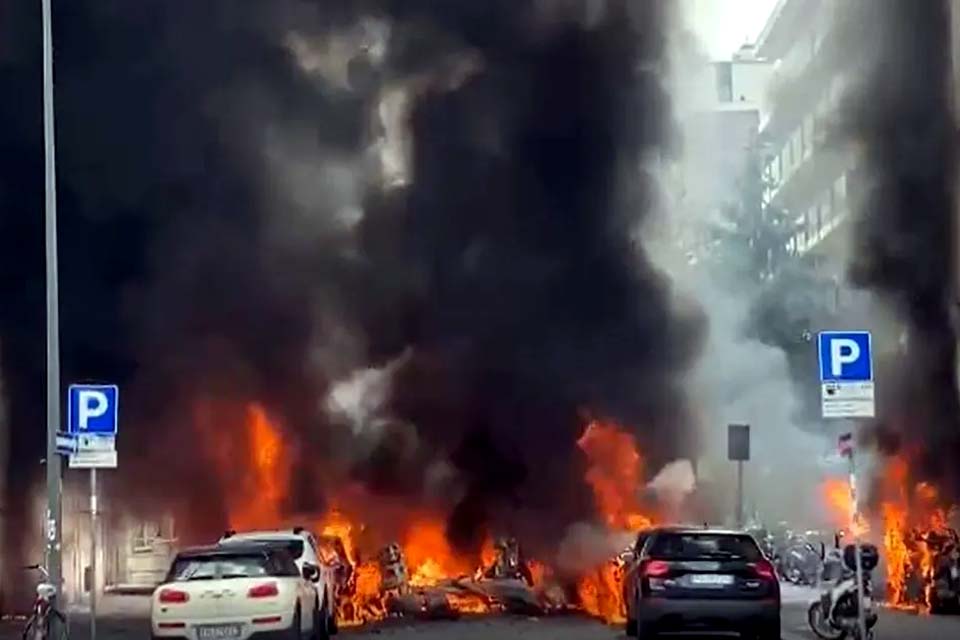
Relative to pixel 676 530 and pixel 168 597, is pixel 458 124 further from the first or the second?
pixel 168 597

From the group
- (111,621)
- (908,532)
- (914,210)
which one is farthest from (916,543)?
(111,621)

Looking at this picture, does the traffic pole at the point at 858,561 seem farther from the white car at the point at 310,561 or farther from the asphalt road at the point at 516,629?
the white car at the point at 310,561

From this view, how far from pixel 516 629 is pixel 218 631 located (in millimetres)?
5978

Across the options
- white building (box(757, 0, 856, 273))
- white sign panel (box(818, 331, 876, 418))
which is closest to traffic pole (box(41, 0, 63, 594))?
white sign panel (box(818, 331, 876, 418))

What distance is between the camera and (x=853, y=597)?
21.4m

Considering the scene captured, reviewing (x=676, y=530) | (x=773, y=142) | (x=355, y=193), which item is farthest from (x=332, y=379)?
(x=773, y=142)

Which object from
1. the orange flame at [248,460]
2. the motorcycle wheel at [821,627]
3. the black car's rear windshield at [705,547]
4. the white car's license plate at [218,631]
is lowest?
the motorcycle wheel at [821,627]

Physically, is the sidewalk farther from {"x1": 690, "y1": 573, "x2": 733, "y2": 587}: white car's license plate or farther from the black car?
{"x1": 690, "y1": 573, "x2": 733, "y2": 587}: white car's license plate

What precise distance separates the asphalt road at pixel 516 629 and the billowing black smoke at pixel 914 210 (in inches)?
184

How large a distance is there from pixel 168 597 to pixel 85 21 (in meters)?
17.2

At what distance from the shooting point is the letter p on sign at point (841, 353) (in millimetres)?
18406

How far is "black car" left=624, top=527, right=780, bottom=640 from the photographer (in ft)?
68.9

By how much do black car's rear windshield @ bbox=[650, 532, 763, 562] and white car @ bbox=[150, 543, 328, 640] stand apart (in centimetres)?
459

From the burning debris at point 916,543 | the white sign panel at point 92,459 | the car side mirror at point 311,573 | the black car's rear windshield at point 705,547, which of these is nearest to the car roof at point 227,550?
the car side mirror at point 311,573
